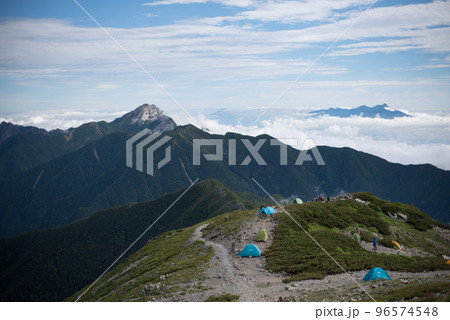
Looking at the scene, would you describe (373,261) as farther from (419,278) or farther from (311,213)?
(311,213)

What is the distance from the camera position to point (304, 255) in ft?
156

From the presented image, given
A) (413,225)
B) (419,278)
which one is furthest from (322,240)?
(413,225)

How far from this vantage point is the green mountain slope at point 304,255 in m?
39.2

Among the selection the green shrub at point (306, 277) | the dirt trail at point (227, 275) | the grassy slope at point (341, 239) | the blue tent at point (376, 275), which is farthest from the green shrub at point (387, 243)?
the dirt trail at point (227, 275)

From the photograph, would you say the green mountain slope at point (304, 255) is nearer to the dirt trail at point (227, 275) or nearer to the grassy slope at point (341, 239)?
the grassy slope at point (341, 239)

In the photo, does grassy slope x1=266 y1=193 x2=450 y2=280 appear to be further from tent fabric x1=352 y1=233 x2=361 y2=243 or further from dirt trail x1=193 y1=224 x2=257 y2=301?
dirt trail x1=193 y1=224 x2=257 y2=301

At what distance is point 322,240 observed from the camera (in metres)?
54.4

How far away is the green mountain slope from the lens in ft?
128

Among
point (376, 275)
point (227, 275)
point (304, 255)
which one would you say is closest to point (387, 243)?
point (304, 255)

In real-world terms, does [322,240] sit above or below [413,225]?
above

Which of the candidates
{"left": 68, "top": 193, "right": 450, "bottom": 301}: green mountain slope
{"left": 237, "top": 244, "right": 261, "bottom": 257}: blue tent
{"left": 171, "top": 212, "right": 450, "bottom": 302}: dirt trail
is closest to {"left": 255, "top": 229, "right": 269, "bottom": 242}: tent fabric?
→ {"left": 68, "top": 193, "right": 450, "bottom": 301}: green mountain slope
